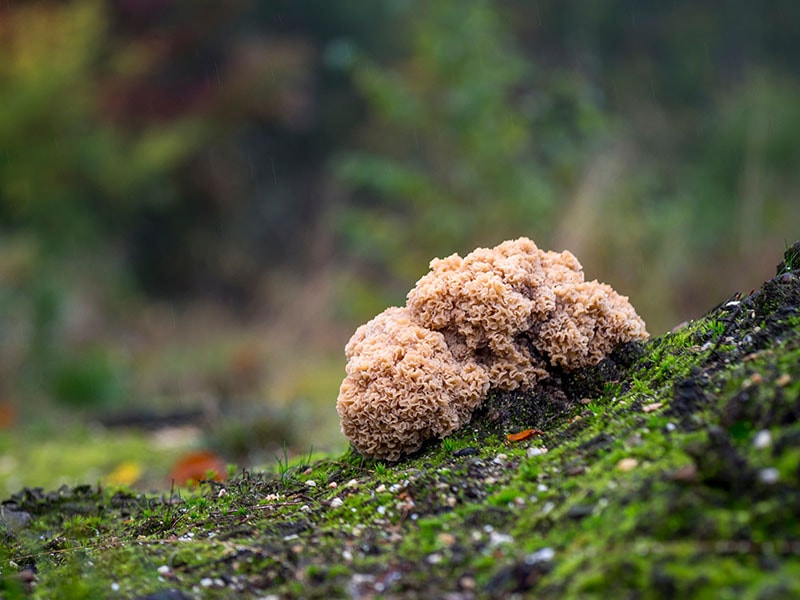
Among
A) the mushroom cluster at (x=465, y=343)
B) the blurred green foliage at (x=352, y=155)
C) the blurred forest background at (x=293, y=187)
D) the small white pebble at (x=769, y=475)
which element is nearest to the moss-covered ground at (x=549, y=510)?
the small white pebble at (x=769, y=475)

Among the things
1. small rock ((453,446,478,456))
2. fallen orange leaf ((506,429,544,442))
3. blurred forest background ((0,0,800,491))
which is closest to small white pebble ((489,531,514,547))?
small rock ((453,446,478,456))

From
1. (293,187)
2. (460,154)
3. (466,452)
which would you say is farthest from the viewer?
(293,187)

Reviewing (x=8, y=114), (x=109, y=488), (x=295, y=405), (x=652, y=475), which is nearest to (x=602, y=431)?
(x=652, y=475)

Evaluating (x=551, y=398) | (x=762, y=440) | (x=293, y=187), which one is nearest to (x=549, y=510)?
(x=762, y=440)

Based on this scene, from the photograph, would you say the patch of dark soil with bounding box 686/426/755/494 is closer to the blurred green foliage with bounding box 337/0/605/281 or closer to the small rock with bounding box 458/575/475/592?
the small rock with bounding box 458/575/475/592

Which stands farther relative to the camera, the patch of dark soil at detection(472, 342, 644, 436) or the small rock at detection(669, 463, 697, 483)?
the patch of dark soil at detection(472, 342, 644, 436)

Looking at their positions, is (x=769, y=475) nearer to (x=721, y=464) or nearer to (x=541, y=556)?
(x=721, y=464)

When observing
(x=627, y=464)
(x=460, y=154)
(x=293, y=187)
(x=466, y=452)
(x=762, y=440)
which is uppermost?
(x=293, y=187)
